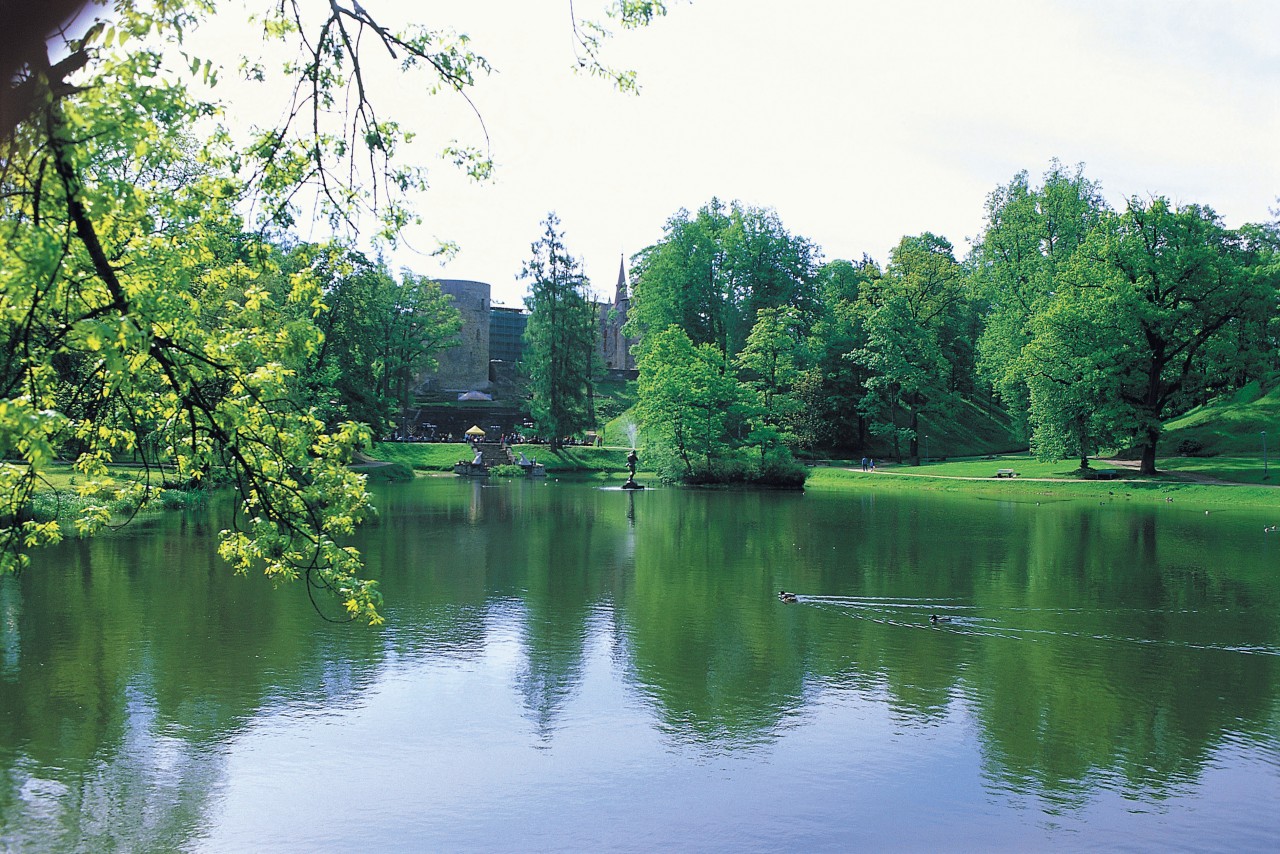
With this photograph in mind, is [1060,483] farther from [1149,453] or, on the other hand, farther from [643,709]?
[643,709]

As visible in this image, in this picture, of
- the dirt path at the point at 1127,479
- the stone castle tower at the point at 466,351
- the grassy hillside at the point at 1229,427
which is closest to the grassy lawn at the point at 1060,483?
the dirt path at the point at 1127,479

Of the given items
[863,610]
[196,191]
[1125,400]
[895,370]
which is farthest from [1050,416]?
[196,191]

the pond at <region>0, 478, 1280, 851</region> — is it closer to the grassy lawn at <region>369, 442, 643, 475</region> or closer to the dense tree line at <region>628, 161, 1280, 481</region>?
the dense tree line at <region>628, 161, 1280, 481</region>

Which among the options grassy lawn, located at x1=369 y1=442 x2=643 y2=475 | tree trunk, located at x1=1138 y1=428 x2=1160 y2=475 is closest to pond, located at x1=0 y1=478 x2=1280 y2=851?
tree trunk, located at x1=1138 y1=428 x2=1160 y2=475

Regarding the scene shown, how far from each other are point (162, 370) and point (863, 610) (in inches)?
417

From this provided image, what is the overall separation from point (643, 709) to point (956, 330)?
180 ft

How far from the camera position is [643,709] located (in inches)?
369

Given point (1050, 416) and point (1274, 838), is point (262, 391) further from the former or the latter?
point (1050, 416)

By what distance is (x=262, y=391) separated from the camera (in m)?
5.50

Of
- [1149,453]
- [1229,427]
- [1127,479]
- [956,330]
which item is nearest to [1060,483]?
[1127,479]

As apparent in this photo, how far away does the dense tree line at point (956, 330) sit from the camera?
131 feet

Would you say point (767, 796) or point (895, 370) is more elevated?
point (895, 370)

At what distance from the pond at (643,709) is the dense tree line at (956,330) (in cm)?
2486

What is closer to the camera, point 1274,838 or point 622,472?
point 1274,838
